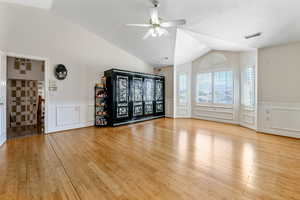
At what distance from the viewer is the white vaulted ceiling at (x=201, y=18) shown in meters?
2.96

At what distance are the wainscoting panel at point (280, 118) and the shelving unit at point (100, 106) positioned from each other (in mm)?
5053

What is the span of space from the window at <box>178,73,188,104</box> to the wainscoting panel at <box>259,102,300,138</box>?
122 inches

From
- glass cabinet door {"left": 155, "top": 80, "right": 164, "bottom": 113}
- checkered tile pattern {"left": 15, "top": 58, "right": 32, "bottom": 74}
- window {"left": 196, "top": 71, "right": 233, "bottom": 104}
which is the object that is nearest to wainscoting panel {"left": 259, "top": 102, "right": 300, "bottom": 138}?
window {"left": 196, "top": 71, "right": 233, "bottom": 104}

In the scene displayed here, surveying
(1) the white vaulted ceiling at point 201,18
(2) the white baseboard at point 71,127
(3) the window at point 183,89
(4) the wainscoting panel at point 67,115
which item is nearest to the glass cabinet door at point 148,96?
(3) the window at point 183,89

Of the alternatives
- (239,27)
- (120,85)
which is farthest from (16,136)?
(239,27)

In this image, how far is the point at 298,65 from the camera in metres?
3.96

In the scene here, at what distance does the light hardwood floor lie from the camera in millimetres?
1775

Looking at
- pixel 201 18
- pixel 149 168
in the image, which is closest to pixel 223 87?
pixel 201 18

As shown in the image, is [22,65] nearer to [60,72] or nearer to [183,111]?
[60,72]

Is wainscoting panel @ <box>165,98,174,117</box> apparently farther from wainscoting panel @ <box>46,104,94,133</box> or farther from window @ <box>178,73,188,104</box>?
wainscoting panel @ <box>46,104,94,133</box>

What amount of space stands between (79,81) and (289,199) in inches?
215

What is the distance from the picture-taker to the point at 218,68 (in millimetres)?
6211

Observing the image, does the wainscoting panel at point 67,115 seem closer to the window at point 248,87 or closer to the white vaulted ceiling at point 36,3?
the white vaulted ceiling at point 36,3

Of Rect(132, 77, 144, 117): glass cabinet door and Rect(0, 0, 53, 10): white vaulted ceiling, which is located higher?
Rect(0, 0, 53, 10): white vaulted ceiling
